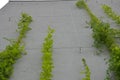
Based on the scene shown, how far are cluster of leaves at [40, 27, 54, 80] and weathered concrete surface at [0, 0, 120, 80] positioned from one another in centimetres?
8

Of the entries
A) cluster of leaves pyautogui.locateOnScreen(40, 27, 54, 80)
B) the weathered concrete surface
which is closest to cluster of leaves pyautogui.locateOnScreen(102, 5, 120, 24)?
the weathered concrete surface

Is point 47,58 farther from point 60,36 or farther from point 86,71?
point 60,36

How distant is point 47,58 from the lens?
3.61 m

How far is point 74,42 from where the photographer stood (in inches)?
161

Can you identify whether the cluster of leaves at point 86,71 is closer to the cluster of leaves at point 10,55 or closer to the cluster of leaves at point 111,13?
the cluster of leaves at point 10,55

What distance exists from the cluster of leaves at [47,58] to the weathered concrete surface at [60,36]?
83 millimetres

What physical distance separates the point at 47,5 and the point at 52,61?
6.49ft

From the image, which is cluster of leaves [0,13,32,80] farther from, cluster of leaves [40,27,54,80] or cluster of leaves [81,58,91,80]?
cluster of leaves [81,58,91,80]

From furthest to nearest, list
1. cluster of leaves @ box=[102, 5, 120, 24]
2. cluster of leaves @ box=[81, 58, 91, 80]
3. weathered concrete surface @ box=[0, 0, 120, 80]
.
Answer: cluster of leaves @ box=[102, 5, 120, 24] → weathered concrete surface @ box=[0, 0, 120, 80] → cluster of leaves @ box=[81, 58, 91, 80]

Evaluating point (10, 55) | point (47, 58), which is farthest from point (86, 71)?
point (10, 55)

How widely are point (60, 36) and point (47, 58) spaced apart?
2.39 ft

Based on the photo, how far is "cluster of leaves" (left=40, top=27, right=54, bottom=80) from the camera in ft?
10.9

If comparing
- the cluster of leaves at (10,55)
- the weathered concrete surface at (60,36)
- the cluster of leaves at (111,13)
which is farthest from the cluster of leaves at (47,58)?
the cluster of leaves at (111,13)

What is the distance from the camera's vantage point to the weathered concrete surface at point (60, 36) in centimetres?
350
